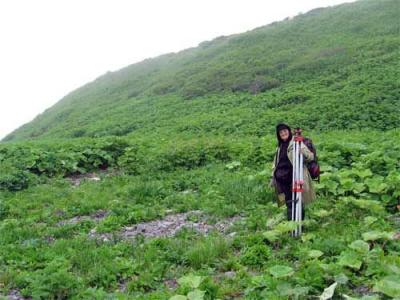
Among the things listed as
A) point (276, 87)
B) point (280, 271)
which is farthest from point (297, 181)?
point (276, 87)

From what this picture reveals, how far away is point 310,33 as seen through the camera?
51.0 m

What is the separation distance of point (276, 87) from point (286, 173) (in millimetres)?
26855

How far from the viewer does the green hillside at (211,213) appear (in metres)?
6.94

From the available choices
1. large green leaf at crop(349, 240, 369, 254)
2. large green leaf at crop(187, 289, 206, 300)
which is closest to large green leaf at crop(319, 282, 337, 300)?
large green leaf at crop(349, 240, 369, 254)

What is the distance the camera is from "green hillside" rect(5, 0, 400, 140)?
25.2 meters

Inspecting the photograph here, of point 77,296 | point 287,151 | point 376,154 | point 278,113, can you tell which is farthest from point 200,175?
point 278,113

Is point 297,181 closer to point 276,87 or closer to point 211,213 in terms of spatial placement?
point 211,213

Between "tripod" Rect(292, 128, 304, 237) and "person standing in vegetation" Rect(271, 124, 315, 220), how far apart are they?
0.15 meters

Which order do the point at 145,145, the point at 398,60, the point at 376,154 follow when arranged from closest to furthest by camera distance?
the point at 376,154, the point at 145,145, the point at 398,60

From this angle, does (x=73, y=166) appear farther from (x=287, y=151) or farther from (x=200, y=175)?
(x=287, y=151)

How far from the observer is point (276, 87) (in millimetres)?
35219

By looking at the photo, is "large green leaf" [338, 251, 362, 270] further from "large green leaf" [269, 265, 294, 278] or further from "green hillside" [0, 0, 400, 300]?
"large green leaf" [269, 265, 294, 278]

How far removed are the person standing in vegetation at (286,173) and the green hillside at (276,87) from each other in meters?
13.5

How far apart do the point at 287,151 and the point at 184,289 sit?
331cm
